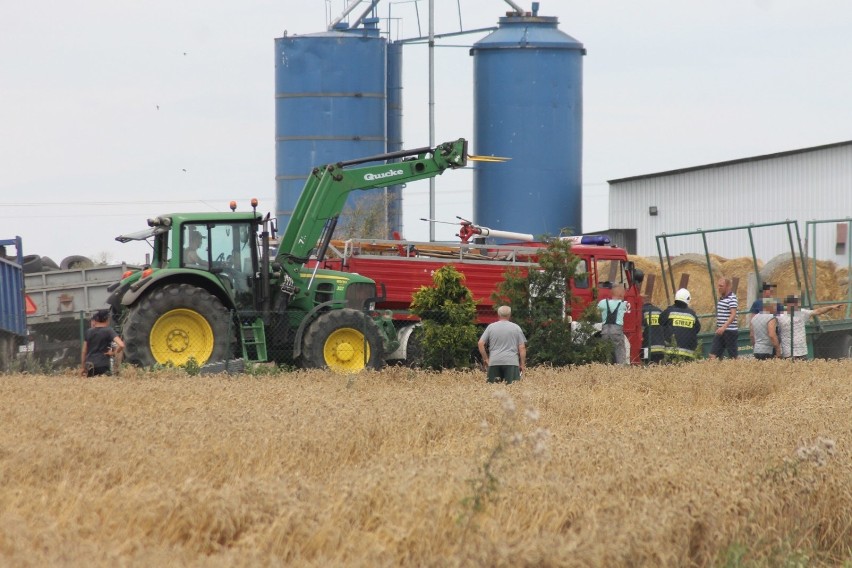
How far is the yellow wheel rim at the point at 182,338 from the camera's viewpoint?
1897cm

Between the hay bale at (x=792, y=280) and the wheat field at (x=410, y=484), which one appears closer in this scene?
the wheat field at (x=410, y=484)

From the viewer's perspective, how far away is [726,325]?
73.2 feet

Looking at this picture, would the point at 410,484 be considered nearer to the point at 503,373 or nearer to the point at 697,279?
the point at 503,373

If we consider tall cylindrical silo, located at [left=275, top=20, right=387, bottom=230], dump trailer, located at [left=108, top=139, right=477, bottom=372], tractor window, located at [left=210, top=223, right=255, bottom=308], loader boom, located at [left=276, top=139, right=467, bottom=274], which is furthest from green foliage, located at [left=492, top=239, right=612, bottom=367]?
tall cylindrical silo, located at [left=275, top=20, right=387, bottom=230]

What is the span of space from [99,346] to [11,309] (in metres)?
6.16

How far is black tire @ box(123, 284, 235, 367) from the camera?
1870 cm

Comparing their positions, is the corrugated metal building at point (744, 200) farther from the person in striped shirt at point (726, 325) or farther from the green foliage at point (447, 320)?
the green foliage at point (447, 320)

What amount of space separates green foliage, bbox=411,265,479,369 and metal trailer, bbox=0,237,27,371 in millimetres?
6594

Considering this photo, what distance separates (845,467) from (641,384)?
776 centimetres

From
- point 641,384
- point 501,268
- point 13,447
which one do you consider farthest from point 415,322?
point 13,447

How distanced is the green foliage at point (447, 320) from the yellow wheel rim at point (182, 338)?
3306 millimetres

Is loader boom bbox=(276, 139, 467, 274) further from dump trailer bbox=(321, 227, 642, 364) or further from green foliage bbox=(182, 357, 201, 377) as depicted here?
green foliage bbox=(182, 357, 201, 377)

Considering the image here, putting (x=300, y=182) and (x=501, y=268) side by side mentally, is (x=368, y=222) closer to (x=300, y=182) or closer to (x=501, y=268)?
(x=300, y=182)

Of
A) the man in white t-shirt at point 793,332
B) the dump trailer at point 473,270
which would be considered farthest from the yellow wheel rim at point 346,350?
the man in white t-shirt at point 793,332
